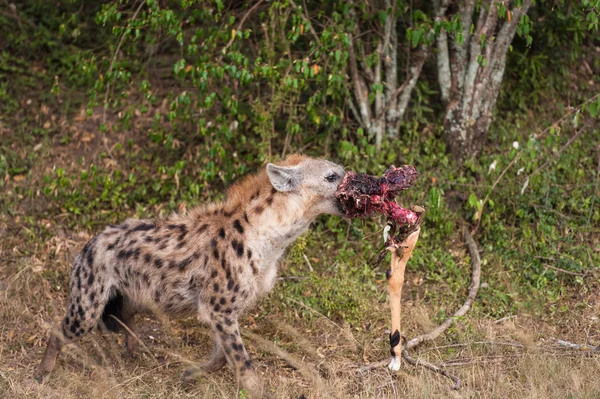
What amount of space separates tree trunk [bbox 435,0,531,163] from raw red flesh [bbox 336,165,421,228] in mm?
2330

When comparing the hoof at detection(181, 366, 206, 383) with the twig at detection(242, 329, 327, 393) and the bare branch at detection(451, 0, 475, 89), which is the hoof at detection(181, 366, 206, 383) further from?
the bare branch at detection(451, 0, 475, 89)

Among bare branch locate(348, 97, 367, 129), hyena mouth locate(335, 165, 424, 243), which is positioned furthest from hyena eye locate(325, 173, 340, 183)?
bare branch locate(348, 97, 367, 129)

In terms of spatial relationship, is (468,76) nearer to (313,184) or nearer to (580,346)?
(313,184)

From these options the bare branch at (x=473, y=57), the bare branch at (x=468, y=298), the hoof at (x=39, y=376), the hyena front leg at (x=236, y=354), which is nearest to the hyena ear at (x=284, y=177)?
the hyena front leg at (x=236, y=354)

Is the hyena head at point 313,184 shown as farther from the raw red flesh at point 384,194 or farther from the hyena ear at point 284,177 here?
the raw red flesh at point 384,194

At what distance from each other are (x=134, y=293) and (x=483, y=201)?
9.39 feet

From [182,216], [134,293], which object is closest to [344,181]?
[182,216]

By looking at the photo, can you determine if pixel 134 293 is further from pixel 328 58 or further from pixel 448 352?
pixel 328 58

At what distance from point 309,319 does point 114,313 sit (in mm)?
1414

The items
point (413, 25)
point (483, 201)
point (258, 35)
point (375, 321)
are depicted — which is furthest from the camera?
point (258, 35)

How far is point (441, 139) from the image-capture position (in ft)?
25.6

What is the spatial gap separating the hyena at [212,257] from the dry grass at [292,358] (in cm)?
27

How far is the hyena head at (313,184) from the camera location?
17.9 ft

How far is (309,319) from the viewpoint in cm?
637
